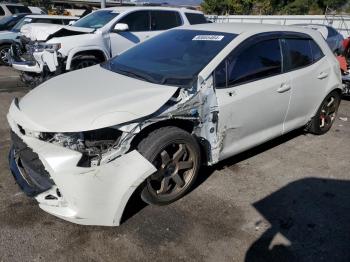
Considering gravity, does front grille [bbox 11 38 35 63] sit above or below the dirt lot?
above

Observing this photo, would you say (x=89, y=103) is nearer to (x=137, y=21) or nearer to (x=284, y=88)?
(x=284, y=88)

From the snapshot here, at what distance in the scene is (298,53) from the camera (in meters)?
4.32

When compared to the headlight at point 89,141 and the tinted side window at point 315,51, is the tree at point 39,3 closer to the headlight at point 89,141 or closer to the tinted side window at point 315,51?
the tinted side window at point 315,51

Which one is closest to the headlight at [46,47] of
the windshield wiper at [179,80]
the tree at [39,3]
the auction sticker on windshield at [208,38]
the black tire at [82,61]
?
the black tire at [82,61]

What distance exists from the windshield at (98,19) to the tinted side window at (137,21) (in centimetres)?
29

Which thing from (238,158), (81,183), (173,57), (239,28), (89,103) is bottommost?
(238,158)

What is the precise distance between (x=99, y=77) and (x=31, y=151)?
3.52 ft

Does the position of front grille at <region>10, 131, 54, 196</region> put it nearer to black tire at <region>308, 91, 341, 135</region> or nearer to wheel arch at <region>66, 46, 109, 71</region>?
black tire at <region>308, 91, 341, 135</region>

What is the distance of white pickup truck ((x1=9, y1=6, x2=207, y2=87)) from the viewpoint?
673 cm

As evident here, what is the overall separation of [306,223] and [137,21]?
6326 millimetres

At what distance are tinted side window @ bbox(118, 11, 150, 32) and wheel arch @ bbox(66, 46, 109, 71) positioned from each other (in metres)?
0.95

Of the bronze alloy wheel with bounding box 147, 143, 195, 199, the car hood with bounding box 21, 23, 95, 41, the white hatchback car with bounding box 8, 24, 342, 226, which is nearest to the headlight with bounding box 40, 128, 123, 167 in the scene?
the white hatchback car with bounding box 8, 24, 342, 226

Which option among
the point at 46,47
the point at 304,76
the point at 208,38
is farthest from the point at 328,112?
the point at 46,47

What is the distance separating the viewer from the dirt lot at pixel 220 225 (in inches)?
105
